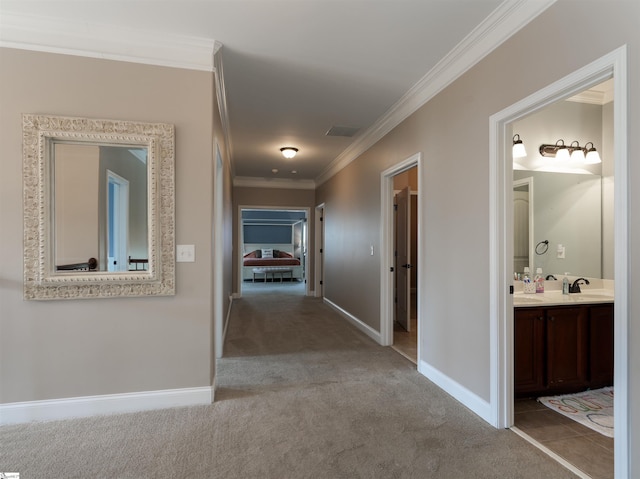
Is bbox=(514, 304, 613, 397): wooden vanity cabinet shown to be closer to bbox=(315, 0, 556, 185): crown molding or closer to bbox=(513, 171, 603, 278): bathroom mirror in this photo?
bbox=(513, 171, 603, 278): bathroom mirror

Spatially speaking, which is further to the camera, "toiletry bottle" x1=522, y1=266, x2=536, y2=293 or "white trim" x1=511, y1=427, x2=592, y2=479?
"toiletry bottle" x1=522, y1=266, x2=536, y2=293

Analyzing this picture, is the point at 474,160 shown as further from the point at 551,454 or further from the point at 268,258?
the point at 268,258

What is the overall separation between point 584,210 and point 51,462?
4423 mm

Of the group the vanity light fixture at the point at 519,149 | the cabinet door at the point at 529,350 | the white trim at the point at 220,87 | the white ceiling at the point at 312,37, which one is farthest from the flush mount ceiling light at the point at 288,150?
the cabinet door at the point at 529,350

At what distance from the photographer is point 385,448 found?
198 cm

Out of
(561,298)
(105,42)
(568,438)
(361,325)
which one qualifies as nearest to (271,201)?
(361,325)

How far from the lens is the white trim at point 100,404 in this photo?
A: 2240mm

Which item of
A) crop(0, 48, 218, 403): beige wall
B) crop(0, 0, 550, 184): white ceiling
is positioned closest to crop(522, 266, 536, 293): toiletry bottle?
crop(0, 0, 550, 184): white ceiling

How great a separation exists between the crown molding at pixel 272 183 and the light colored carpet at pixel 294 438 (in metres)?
5.06

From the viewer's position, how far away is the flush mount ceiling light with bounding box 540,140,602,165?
10.0 ft

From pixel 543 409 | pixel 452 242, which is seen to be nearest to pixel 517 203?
pixel 452 242

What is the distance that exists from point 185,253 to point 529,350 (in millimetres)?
2719

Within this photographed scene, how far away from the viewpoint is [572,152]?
3057 millimetres

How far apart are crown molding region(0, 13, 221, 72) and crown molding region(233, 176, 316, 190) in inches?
193
